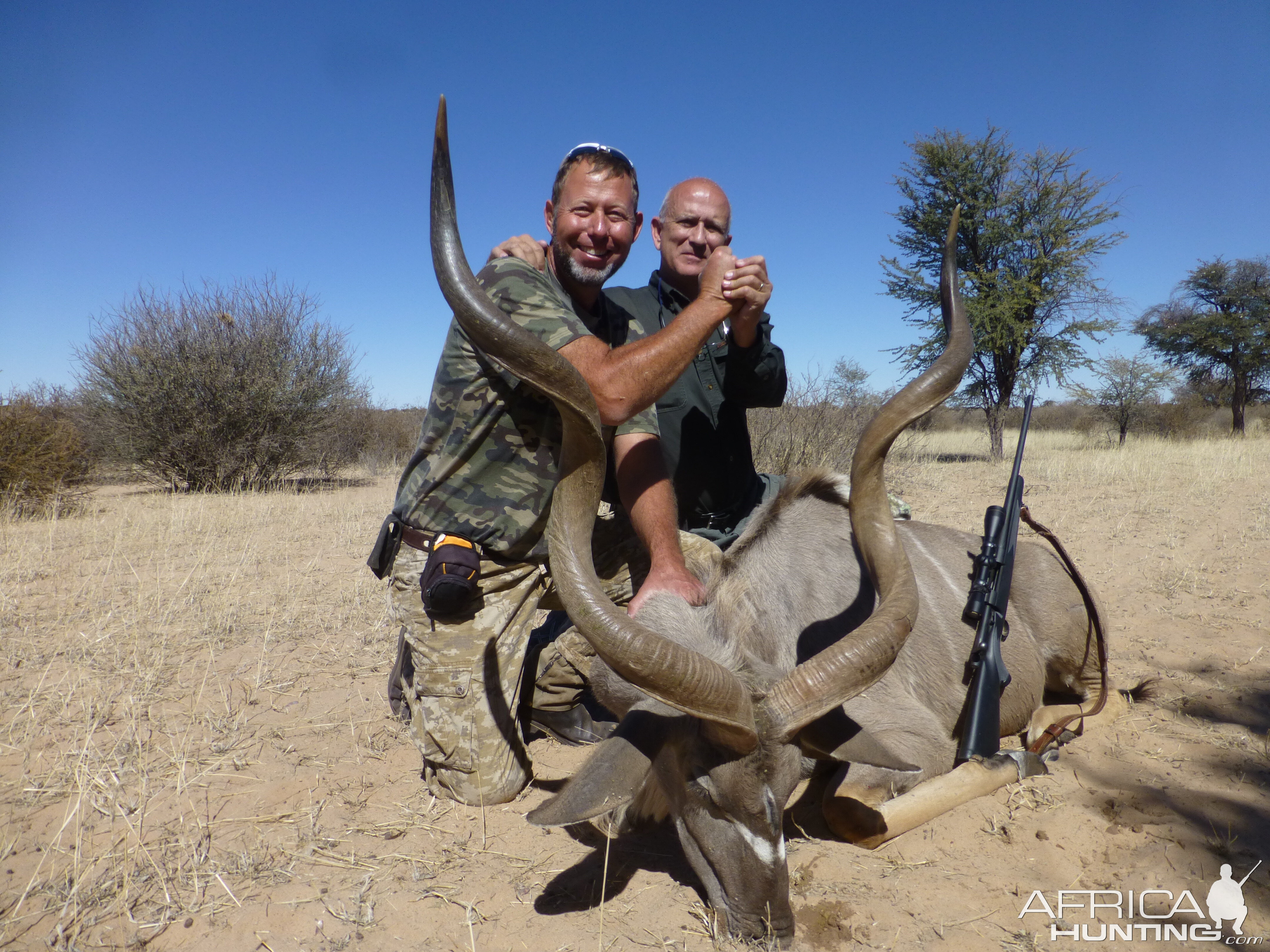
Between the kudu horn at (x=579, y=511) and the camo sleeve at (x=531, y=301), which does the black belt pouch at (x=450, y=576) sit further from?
the kudu horn at (x=579, y=511)

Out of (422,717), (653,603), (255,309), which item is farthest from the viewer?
(255,309)

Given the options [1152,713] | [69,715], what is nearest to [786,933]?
[1152,713]

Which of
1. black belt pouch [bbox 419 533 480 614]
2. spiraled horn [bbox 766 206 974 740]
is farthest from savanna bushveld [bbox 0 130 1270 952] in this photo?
black belt pouch [bbox 419 533 480 614]

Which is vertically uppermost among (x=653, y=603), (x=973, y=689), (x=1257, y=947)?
(x=653, y=603)

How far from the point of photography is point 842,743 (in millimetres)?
2531

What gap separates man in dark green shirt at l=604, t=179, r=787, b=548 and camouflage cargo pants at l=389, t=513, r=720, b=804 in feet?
3.42

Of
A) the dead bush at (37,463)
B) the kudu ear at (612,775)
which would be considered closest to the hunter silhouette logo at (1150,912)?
the kudu ear at (612,775)

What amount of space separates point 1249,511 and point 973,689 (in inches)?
362

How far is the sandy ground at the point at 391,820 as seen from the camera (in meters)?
2.52

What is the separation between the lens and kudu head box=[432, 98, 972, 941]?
220 cm

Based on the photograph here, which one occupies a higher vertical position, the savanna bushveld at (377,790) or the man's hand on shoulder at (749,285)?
the man's hand on shoulder at (749,285)

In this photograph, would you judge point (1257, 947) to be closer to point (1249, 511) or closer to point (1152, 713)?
point (1152, 713)

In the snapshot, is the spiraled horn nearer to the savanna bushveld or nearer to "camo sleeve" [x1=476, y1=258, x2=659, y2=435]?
the savanna bushveld

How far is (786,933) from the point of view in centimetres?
234
